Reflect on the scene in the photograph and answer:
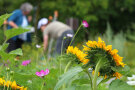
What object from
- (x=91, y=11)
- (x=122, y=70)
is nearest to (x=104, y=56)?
(x=122, y=70)

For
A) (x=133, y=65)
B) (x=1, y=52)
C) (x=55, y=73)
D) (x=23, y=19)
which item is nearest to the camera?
(x=1, y=52)

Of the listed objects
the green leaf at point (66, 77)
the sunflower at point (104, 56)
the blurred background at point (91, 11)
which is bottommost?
the green leaf at point (66, 77)

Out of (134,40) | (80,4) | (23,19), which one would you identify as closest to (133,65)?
(23,19)

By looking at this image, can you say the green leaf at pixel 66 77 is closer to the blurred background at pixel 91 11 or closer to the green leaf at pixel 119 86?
the green leaf at pixel 119 86

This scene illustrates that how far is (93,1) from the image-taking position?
45.9ft

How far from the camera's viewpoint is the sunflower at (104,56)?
35.5 inches

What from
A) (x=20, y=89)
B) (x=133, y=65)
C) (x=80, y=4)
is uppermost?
(x=80, y=4)

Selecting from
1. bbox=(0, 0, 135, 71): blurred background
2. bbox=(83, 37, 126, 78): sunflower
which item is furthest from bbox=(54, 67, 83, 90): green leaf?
bbox=(0, 0, 135, 71): blurred background

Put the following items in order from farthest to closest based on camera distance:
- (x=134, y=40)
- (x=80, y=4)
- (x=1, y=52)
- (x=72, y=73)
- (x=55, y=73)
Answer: (x=80, y=4) → (x=134, y=40) → (x=55, y=73) → (x=1, y=52) → (x=72, y=73)

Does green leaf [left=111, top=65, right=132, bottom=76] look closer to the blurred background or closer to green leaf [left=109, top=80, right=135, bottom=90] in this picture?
green leaf [left=109, top=80, right=135, bottom=90]

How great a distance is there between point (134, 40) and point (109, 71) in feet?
36.3

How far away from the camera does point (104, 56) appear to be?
2.94ft

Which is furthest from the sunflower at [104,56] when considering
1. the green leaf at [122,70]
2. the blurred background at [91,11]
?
the blurred background at [91,11]

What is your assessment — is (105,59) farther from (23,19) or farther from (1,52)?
(23,19)
